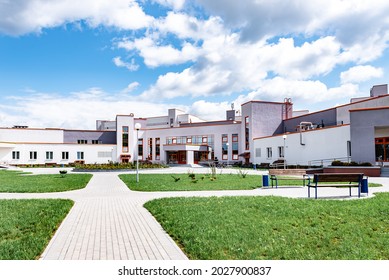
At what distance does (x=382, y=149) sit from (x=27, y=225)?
2808cm

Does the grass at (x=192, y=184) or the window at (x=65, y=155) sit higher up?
the window at (x=65, y=155)

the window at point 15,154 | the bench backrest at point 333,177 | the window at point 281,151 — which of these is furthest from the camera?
the window at point 15,154

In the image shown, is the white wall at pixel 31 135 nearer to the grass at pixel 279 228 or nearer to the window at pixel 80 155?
the window at pixel 80 155

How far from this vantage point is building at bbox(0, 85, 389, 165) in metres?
28.0

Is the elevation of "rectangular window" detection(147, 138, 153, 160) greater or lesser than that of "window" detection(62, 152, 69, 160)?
greater

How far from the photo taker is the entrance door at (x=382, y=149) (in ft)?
91.0

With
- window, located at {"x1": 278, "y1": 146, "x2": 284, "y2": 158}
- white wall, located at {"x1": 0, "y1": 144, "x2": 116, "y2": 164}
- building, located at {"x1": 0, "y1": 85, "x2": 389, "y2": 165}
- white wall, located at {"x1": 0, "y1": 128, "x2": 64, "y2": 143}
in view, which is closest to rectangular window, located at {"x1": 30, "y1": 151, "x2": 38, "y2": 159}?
building, located at {"x1": 0, "y1": 85, "x2": 389, "y2": 165}

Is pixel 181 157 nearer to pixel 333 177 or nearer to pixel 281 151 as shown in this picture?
pixel 281 151

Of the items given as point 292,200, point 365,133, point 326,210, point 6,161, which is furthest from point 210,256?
point 6,161

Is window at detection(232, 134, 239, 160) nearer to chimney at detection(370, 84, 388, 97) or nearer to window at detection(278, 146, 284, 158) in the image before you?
window at detection(278, 146, 284, 158)

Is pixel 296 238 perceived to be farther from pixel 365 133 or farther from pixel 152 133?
pixel 152 133

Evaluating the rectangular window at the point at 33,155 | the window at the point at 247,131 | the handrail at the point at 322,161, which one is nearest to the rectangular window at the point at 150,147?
the rectangular window at the point at 33,155

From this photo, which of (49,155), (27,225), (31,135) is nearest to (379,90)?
(27,225)

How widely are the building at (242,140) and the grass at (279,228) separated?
20.1 metres
